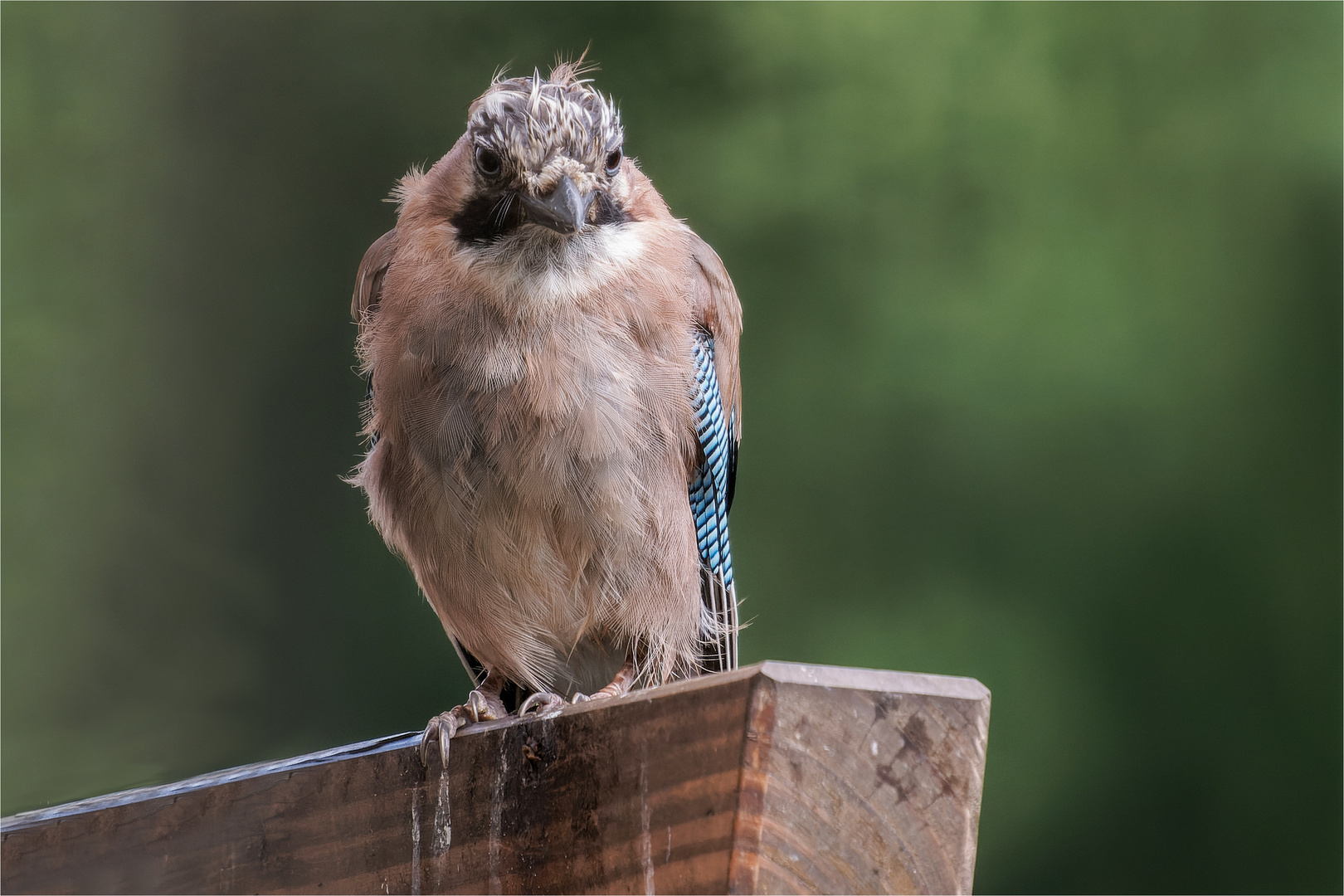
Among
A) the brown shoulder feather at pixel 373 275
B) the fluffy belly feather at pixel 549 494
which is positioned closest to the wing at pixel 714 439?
the fluffy belly feather at pixel 549 494

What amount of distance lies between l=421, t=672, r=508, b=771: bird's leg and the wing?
409 mm

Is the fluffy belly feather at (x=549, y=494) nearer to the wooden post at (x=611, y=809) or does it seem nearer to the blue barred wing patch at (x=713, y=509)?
the blue barred wing patch at (x=713, y=509)

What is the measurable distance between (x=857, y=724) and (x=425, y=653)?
3.54m

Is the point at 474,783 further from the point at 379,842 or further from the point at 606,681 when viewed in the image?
the point at 606,681

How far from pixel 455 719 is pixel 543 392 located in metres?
0.53

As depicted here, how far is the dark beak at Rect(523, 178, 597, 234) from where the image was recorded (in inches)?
75.6

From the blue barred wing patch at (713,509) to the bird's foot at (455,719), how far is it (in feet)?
1.40

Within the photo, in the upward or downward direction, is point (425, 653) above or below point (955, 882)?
above

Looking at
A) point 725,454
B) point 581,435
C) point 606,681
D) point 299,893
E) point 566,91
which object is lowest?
point 299,893

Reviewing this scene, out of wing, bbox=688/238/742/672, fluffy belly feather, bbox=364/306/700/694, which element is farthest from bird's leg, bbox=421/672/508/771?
wing, bbox=688/238/742/672

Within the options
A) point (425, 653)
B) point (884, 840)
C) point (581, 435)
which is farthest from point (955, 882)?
point (425, 653)

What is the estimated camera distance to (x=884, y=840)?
104cm

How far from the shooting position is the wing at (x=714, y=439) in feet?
7.53

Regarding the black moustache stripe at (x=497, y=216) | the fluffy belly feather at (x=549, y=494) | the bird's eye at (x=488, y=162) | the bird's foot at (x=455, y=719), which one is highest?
the bird's eye at (x=488, y=162)
